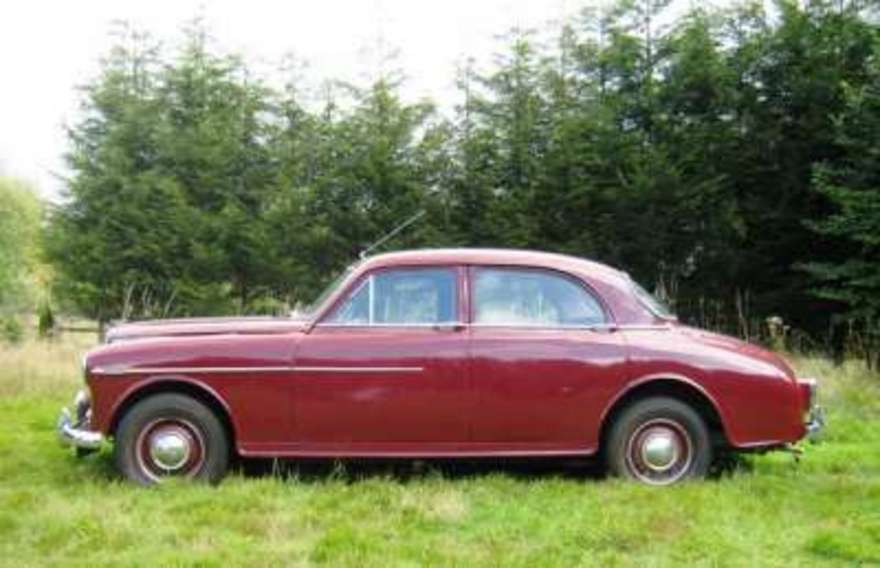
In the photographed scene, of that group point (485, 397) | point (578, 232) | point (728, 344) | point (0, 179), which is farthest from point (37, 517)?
point (0, 179)

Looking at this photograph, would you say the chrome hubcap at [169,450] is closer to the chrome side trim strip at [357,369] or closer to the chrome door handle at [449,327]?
the chrome side trim strip at [357,369]

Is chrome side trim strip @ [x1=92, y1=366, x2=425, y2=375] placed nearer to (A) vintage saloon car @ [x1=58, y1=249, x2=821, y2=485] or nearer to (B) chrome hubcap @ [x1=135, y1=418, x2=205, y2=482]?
(A) vintage saloon car @ [x1=58, y1=249, x2=821, y2=485]

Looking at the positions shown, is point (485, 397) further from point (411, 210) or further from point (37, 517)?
point (411, 210)

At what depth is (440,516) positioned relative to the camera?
669 centimetres

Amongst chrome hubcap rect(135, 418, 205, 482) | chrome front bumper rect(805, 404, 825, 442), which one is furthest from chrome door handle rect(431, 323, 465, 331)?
chrome front bumper rect(805, 404, 825, 442)

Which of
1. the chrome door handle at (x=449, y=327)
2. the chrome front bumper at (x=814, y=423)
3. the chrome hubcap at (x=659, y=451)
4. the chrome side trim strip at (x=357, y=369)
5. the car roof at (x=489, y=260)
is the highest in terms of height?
the car roof at (x=489, y=260)

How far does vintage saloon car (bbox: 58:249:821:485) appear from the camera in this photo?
7.59 m

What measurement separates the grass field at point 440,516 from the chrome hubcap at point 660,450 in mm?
326

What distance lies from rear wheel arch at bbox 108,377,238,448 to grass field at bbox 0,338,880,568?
391mm

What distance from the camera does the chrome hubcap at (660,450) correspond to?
773cm

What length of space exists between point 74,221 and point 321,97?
585 cm

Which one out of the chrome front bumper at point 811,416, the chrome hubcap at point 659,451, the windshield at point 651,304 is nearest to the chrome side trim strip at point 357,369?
the chrome hubcap at point 659,451

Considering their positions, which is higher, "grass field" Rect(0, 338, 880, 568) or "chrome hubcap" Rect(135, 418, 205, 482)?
"chrome hubcap" Rect(135, 418, 205, 482)

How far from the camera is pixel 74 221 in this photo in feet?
→ 77.5
